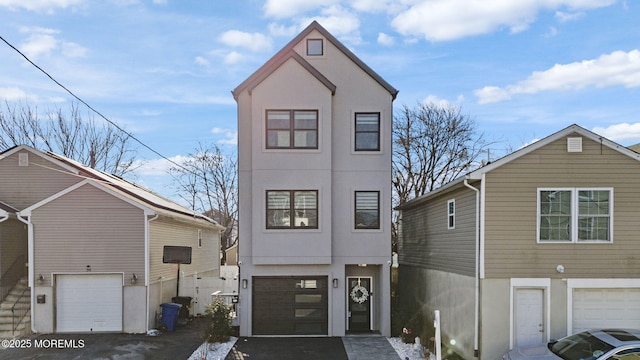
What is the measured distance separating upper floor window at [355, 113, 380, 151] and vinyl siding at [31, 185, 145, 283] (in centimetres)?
755

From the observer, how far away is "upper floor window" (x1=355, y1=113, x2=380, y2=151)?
49.9ft

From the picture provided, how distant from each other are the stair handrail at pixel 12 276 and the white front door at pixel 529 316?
52.2ft

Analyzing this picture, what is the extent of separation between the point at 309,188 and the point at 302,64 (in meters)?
3.97

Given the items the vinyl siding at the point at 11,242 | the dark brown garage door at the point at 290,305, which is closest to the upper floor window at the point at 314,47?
the dark brown garage door at the point at 290,305

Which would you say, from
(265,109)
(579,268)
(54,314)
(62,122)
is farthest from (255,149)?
(62,122)

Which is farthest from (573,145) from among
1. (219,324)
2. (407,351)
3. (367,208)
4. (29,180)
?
(29,180)

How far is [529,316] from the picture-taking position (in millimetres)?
11047

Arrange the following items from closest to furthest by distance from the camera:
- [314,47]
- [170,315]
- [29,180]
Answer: [314,47] < [170,315] < [29,180]

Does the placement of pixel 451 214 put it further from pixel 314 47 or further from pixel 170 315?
pixel 170 315

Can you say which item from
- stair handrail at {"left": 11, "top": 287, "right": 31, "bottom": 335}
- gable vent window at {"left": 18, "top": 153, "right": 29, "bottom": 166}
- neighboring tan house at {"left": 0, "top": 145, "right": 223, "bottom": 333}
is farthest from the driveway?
gable vent window at {"left": 18, "top": 153, "right": 29, "bottom": 166}

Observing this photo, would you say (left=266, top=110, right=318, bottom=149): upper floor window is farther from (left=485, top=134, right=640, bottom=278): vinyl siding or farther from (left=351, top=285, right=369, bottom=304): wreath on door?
(left=485, top=134, right=640, bottom=278): vinyl siding

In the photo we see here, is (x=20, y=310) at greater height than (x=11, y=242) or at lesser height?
lesser

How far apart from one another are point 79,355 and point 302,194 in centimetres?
758

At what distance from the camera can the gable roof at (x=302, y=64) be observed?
1480cm
